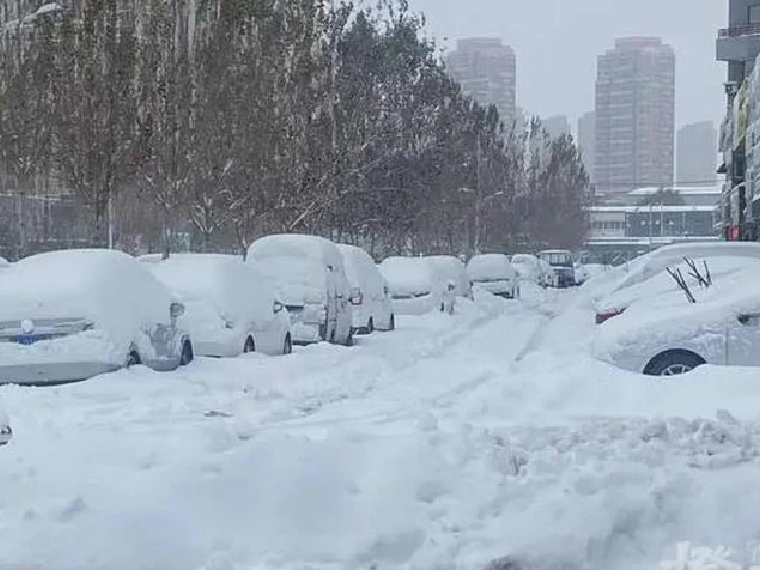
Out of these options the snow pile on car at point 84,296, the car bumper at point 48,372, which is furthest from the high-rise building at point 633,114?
the car bumper at point 48,372

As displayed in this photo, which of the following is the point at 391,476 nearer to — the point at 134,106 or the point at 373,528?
the point at 373,528

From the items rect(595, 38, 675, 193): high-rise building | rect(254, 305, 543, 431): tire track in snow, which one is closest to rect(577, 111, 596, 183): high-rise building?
rect(595, 38, 675, 193): high-rise building

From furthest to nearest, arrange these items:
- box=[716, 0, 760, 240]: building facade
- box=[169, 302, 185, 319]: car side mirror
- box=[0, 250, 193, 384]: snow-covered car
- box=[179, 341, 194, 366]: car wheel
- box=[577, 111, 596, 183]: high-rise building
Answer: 1. box=[577, 111, 596, 183]: high-rise building
2. box=[716, 0, 760, 240]: building facade
3. box=[179, 341, 194, 366]: car wheel
4. box=[169, 302, 185, 319]: car side mirror
5. box=[0, 250, 193, 384]: snow-covered car

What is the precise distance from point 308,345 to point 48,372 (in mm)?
7340

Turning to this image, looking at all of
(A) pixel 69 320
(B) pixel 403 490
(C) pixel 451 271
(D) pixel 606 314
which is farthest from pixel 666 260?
(B) pixel 403 490

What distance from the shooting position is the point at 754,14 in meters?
76.7

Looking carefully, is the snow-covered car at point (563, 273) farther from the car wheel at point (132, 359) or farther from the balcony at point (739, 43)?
the car wheel at point (132, 359)

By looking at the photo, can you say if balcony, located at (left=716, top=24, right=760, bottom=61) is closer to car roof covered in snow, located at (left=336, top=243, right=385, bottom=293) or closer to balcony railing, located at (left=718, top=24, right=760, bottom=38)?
balcony railing, located at (left=718, top=24, right=760, bottom=38)

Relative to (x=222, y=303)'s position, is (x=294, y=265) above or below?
above

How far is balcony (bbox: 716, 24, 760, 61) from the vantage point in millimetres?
74500

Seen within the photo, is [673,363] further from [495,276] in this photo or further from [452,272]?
[495,276]

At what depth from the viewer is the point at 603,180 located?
5812 inches

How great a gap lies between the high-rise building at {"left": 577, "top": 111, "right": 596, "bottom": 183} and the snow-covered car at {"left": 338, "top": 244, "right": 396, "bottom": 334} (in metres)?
124

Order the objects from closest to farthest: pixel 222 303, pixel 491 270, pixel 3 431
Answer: pixel 3 431, pixel 222 303, pixel 491 270
